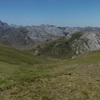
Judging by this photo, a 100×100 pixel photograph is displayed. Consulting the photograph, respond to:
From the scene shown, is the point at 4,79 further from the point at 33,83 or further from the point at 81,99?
the point at 81,99

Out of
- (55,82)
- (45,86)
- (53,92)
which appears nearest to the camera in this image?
(53,92)

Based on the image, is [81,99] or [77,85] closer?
[81,99]

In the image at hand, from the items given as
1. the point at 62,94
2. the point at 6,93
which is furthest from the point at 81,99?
the point at 6,93

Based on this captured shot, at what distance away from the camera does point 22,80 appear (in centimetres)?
3631

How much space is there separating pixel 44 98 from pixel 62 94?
268cm

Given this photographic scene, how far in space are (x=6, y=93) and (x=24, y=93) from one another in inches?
91.4

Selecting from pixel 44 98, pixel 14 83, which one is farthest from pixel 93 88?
pixel 14 83

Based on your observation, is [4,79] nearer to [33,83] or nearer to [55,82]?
[33,83]

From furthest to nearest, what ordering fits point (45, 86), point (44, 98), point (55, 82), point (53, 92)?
point (55, 82), point (45, 86), point (53, 92), point (44, 98)

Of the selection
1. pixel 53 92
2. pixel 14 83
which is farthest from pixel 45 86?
pixel 14 83

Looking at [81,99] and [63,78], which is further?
[63,78]

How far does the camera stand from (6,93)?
29.4m

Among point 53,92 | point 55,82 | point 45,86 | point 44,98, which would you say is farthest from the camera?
point 55,82

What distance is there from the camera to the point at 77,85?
32.4 meters
